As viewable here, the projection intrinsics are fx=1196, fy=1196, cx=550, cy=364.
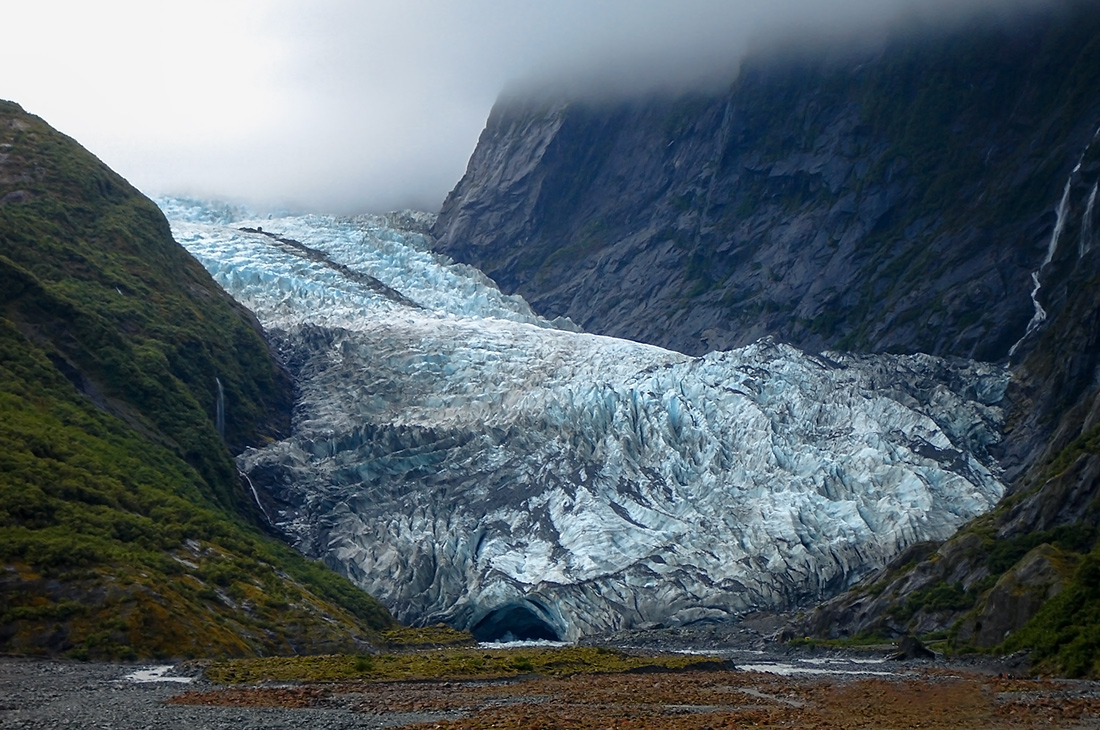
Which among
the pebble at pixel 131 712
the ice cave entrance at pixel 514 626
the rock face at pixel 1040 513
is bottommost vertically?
the pebble at pixel 131 712

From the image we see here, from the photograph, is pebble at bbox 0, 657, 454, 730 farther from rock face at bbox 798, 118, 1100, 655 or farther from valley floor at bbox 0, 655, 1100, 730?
rock face at bbox 798, 118, 1100, 655

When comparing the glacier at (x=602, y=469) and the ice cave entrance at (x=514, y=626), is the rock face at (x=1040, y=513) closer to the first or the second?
the glacier at (x=602, y=469)

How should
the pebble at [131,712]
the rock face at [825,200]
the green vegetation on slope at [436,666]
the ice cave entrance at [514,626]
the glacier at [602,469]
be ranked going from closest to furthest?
the pebble at [131,712] → the green vegetation on slope at [436,666] → the ice cave entrance at [514,626] → the glacier at [602,469] → the rock face at [825,200]

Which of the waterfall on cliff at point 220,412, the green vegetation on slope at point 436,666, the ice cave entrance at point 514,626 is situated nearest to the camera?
the green vegetation on slope at point 436,666

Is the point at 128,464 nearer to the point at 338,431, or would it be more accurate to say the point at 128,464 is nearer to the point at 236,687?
the point at 338,431

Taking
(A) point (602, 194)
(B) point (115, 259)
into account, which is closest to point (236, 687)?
(B) point (115, 259)

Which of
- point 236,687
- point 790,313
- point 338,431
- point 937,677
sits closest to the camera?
point 236,687

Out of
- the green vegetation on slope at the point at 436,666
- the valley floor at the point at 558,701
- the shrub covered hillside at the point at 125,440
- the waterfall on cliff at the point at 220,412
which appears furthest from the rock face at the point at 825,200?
the valley floor at the point at 558,701

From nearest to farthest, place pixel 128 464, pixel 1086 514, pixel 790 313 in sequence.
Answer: pixel 1086 514 < pixel 128 464 < pixel 790 313
